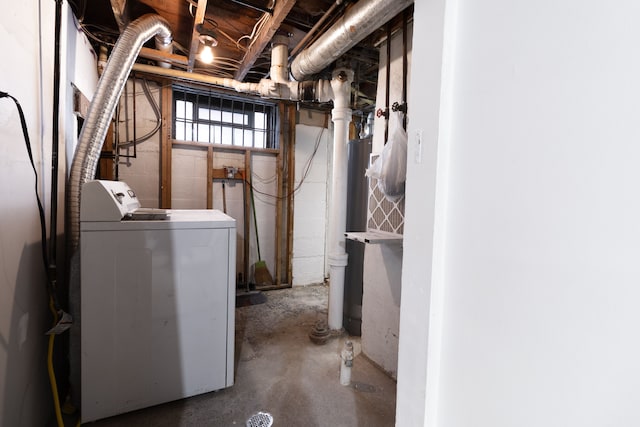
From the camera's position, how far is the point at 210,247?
1.76 meters

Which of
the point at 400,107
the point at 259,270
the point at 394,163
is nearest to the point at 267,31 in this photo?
the point at 400,107

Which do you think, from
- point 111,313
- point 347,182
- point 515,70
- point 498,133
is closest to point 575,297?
point 498,133

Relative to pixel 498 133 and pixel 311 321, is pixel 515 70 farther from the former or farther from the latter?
pixel 311 321

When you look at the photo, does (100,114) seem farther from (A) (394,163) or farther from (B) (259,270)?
(B) (259,270)

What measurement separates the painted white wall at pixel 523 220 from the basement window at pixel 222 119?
3057mm

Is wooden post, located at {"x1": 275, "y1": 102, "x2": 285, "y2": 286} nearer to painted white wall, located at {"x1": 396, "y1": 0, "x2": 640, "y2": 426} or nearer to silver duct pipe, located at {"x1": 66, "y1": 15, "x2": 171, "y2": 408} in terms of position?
silver duct pipe, located at {"x1": 66, "y1": 15, "x2": 171, "y2": 408}

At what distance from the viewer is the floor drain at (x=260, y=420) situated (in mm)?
1613

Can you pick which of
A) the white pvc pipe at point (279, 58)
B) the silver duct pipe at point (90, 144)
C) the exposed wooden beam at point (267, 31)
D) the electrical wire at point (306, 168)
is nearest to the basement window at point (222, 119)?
the electrical wire at point (306, 168)

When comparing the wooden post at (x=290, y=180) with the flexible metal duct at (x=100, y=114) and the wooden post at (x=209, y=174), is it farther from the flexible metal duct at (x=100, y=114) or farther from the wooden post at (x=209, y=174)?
the flexible metal duct at (x=100, y=114)

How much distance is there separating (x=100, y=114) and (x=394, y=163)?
1.82 meters

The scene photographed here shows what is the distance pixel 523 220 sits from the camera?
28.0 inches

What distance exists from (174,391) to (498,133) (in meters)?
2.04

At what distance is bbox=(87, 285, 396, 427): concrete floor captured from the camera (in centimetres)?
167

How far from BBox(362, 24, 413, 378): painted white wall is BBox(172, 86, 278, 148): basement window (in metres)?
1.93
